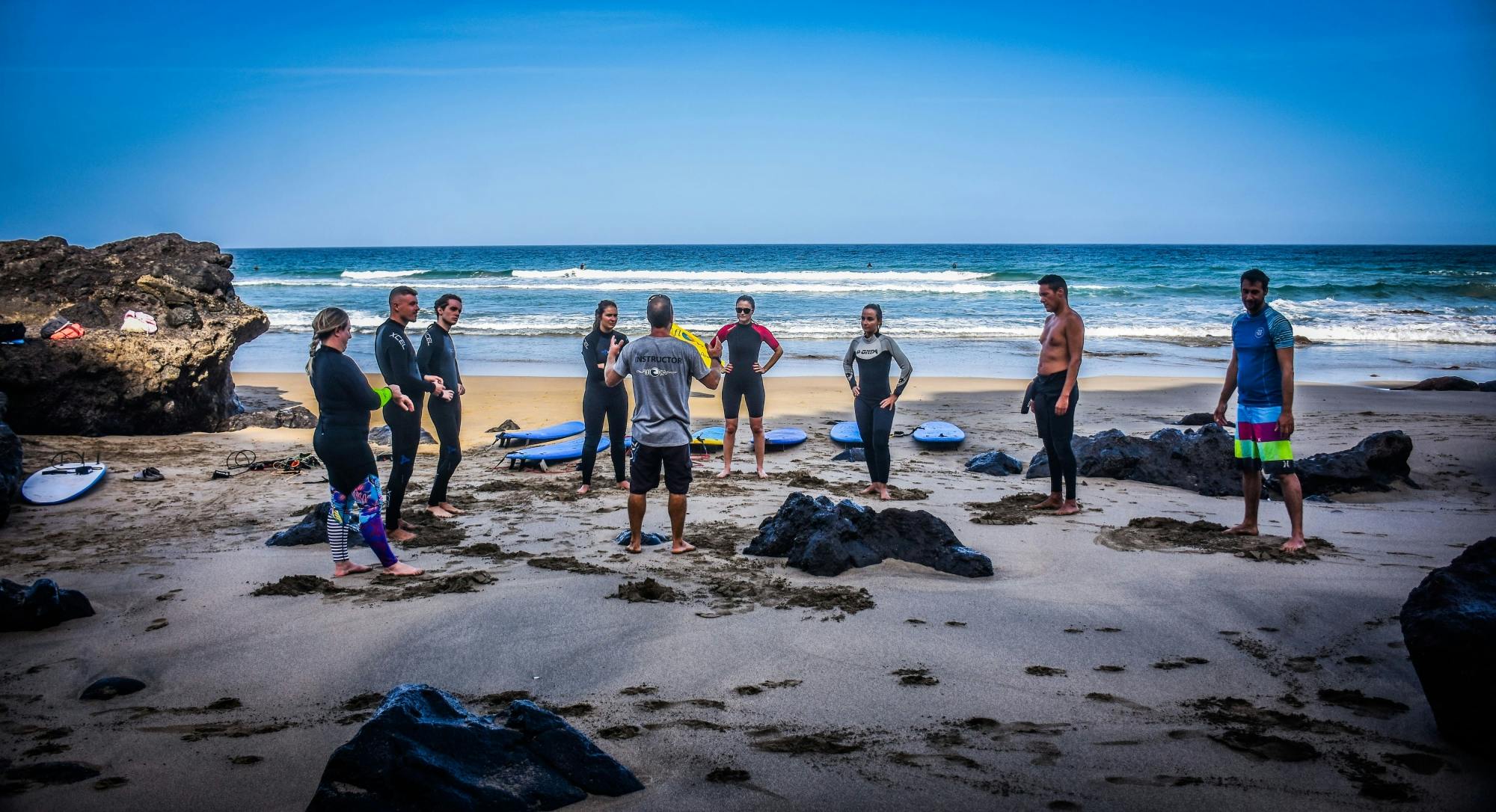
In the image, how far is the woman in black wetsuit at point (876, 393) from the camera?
7711 mm

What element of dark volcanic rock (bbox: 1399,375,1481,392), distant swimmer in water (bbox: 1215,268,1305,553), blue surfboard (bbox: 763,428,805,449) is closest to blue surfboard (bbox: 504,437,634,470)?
blue surfboard (bbox: 763,428,805,449)

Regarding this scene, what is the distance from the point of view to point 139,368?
395 inches

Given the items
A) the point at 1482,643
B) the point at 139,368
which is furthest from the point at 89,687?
the point at 139,368

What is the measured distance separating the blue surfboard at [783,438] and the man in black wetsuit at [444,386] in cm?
386

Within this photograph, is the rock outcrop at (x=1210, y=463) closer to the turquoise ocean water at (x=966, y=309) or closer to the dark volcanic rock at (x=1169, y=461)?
the dark volcanic rock at (x=1169, y=461)

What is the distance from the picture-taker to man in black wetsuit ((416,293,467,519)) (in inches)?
269

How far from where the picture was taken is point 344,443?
525 centimetres

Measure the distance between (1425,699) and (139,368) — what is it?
11.9 m

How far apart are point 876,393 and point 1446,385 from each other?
471 inches

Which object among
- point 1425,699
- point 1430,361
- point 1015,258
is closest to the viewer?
point 1425,699

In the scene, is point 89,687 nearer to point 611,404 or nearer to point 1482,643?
point 611,404

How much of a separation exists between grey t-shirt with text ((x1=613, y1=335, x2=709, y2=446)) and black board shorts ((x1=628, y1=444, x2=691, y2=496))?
7 cm

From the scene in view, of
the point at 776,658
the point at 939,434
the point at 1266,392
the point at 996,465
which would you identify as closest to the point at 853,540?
the point at 776,658

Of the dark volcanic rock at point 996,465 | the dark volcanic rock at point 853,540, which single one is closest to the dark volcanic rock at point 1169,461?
the dark volcanic rock at point 996,465
